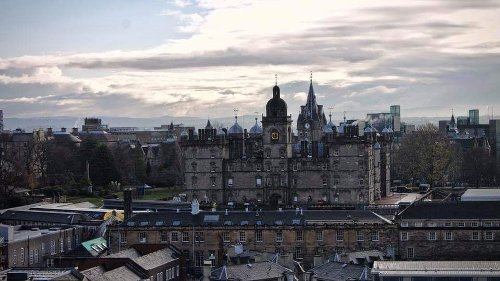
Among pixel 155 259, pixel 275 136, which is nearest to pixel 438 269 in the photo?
pixel 155 259

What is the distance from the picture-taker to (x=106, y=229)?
83.6 meters

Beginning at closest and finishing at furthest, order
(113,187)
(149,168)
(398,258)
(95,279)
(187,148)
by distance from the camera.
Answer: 1. (95,279)
2. (398,258)
3. (187,148)
4. (113,187)
5. (149,168)

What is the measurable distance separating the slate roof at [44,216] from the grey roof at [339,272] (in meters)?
35.0

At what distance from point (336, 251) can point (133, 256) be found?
18648 mm

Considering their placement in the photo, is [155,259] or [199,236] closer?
[155,259]

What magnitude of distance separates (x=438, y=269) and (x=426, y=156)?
87.2 meters

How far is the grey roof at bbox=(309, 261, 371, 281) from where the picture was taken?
62.2 meters

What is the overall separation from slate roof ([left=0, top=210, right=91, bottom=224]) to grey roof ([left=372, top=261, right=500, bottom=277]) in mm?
38461

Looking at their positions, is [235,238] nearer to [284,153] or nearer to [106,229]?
[106,229]

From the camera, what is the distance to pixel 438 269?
6122 centimetres

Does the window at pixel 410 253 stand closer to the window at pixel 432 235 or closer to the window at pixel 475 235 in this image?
the window at pixel 432 235

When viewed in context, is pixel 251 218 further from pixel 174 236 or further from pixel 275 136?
pixel 275 136

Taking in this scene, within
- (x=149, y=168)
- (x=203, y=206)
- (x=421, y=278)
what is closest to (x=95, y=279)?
(x=421, y=278)

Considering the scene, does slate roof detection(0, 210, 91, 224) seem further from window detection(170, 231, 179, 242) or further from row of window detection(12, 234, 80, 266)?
window detection(170, 231, 179, 242)
